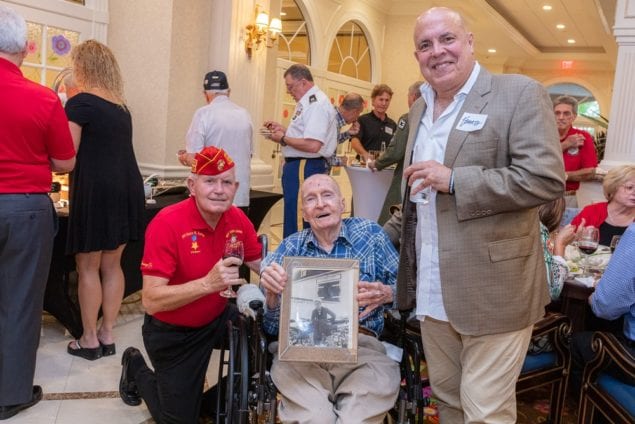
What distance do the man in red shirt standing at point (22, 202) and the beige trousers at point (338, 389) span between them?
49.8 inches

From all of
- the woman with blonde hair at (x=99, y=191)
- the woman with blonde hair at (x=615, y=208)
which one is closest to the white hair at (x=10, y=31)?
the woman with blonde hair at (x=99, y=191)

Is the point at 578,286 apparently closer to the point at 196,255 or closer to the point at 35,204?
the point at 196,255

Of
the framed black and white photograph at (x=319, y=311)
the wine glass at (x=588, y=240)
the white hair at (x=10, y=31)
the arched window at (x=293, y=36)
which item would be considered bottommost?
the framed black and white photograph at (x=319, y=311)

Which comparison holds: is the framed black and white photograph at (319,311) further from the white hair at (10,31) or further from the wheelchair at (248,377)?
the white hair at (10,31)

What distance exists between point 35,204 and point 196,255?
83cm

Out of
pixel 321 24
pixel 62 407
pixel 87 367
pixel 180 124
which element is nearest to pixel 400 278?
pixel 62 407

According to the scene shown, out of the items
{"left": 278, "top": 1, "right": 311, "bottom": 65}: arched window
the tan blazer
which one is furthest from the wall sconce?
the tan blazer

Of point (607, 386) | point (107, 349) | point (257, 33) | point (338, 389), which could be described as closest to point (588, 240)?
point (607, 386)

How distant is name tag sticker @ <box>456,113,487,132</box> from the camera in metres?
1.63

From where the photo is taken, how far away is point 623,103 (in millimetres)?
4902

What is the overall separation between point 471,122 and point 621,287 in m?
1.04

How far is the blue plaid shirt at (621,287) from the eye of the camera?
86.4 inches

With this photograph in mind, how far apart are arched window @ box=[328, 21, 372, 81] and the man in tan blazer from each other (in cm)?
767

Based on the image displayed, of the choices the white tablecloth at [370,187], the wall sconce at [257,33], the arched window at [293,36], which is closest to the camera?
the white tablecloth at [370,187]
